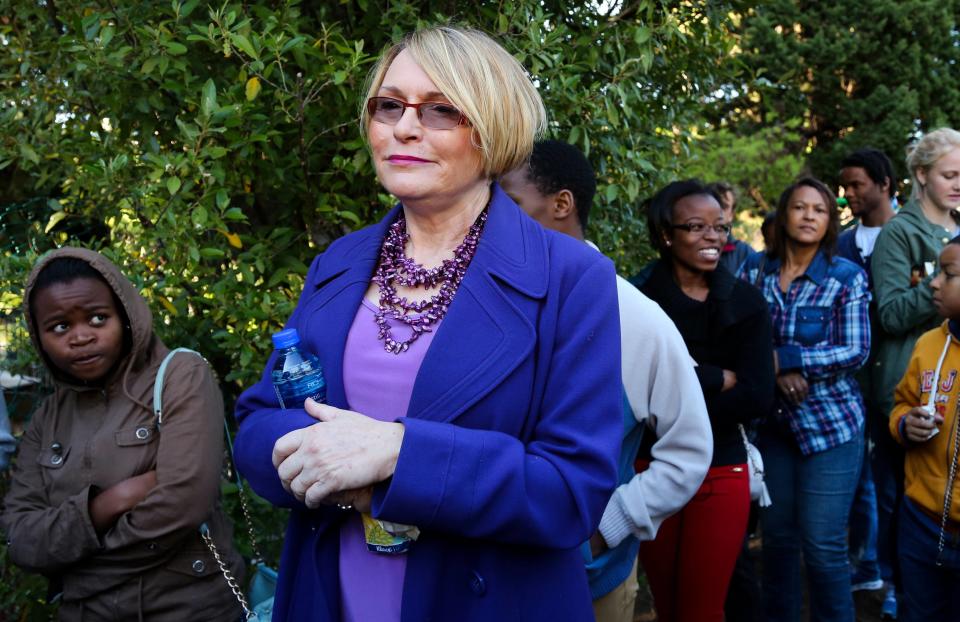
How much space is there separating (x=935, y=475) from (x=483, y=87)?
2620 millimetres

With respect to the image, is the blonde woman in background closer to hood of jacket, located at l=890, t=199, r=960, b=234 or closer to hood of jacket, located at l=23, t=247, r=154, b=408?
hood of jacket, located at l=890, t=199, r=960, b=234

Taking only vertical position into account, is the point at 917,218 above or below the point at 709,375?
above

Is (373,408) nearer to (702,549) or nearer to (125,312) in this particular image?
(125,312)

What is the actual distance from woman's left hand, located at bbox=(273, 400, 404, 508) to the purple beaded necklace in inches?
9.6

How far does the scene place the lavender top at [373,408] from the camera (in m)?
1.86

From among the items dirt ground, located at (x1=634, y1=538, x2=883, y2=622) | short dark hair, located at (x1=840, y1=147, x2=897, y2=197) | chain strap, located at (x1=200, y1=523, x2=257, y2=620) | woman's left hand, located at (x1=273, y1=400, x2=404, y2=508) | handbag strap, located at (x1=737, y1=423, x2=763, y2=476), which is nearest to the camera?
woman's left hand, located at (x1=273, y1=400, x2=404, y2=508)

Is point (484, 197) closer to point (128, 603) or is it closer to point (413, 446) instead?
point (413, 446)

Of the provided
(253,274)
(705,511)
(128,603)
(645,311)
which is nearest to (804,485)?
(705,511)

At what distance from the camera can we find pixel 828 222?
4309 mm

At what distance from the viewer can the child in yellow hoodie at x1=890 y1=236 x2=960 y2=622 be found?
3346 millimetres

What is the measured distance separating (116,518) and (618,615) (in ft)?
5.26

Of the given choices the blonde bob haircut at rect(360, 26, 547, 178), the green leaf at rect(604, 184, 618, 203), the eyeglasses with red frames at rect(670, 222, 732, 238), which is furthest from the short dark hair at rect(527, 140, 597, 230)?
the blonde bob haircut at rect(360, 26, 547, 178)

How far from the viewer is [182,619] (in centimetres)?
271

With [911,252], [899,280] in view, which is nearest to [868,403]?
[899,280]
